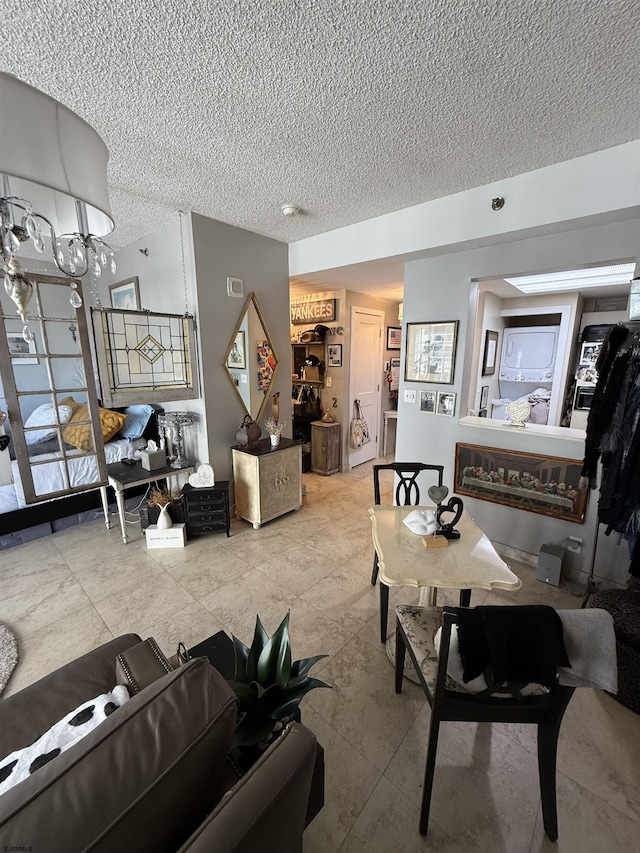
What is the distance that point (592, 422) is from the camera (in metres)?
2.08

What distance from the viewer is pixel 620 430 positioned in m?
1.93

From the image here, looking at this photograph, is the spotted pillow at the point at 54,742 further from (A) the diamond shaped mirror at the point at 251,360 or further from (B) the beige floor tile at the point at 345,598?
(A) the diamond shaped mirror at the point at 251,360

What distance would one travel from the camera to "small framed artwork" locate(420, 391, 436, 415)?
310 centimetres

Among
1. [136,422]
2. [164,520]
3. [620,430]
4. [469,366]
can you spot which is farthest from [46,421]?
[620,430]

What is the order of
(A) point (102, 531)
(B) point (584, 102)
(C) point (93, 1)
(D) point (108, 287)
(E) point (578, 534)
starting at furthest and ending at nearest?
(D) point (108, 287) < (A) point (102, 531) < (E) point (578, 534) < (B) point (584, 102) < (C) point (93, 1)

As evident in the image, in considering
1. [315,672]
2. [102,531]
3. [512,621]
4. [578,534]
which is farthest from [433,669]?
[102,531]

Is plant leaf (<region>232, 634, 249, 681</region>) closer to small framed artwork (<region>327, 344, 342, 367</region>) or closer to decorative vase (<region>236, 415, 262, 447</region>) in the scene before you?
decorative vase (<region>236, 415, 262, 447</region>)

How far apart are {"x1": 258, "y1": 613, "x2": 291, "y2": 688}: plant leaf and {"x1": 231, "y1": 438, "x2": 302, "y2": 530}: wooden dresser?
6.67 ft

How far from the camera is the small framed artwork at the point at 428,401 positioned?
3096 mm

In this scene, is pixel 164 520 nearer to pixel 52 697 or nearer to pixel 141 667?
pixel 52 697

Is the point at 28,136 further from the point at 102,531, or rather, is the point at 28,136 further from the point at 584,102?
the point at 102,531

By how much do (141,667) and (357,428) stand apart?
13.3 ft

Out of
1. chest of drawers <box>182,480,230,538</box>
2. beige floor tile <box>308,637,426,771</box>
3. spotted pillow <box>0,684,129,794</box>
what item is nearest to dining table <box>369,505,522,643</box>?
beige floor tile <box>308,637,426,771</box>

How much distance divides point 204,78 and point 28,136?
3.02ft
